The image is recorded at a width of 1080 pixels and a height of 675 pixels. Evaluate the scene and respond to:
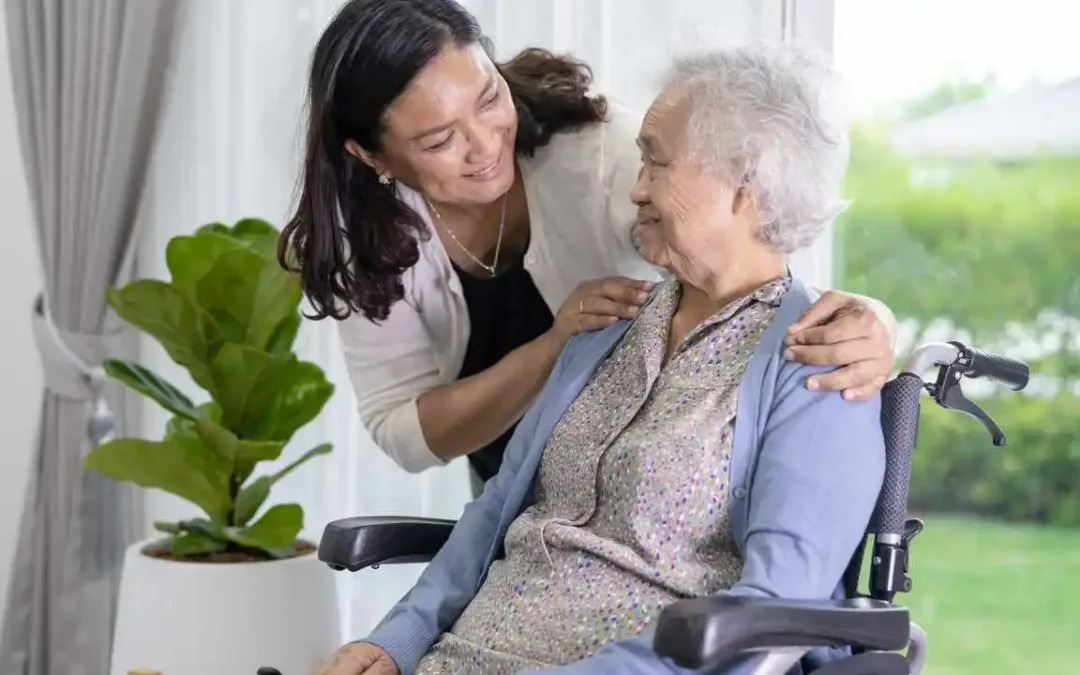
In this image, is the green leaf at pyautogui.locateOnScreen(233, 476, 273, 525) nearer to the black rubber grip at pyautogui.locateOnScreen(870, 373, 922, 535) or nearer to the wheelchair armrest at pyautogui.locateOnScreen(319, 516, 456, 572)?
the wheelchair armrest at pyautogui.locateOnScreen(319, 516, 456, 572)

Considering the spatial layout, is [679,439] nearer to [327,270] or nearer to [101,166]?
[327,270]

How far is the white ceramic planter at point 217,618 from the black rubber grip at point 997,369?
4.21 feet

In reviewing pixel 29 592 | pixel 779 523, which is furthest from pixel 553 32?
pixel 29 592

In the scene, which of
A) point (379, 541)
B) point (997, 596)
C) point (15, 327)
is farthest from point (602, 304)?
point (15, 327)

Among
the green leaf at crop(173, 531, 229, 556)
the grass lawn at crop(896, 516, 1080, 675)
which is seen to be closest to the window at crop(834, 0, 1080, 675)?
the grass lawn at crop(896, 516, 1080, 675)

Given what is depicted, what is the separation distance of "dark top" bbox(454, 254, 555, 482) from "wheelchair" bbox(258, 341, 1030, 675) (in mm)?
338

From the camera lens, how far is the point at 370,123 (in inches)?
72.0

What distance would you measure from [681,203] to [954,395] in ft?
1.28

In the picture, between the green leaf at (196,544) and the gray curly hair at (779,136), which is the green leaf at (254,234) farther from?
the gray curly hair at (779,136)

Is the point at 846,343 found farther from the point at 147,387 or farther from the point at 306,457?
the point at 147,387

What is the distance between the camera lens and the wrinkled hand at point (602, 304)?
1.79 meters

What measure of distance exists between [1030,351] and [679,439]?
111 cm

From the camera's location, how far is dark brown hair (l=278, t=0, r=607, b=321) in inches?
69.7

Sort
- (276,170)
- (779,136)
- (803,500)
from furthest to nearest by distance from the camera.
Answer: (276,170) < (779,136) < (803,500)
